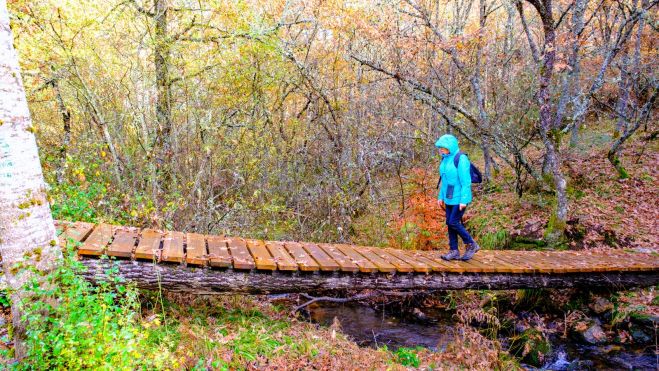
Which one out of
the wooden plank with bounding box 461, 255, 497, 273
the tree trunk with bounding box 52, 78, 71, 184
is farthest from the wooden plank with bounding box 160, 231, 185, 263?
the wooden plank with bounding box 461, 255, 497, 273

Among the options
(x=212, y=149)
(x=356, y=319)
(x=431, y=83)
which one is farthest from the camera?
(x=431, y=83)

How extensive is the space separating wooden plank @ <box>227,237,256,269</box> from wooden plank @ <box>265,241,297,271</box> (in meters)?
0.32

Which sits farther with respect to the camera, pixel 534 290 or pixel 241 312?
pixel 534 290

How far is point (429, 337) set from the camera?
6.28 metres

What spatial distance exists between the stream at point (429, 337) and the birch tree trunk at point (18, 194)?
159 inches

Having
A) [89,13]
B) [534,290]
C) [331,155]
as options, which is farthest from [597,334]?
[89,13]

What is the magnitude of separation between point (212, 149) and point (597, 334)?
23.8ft

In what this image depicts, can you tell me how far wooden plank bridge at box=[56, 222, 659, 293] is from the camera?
4.19m

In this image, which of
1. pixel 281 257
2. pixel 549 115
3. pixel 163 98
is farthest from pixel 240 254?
pixel 549 115

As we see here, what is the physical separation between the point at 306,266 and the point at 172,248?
1.60 m

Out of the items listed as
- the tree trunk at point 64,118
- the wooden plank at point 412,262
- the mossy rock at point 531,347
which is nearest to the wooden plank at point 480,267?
the wooden plank at point 412,262

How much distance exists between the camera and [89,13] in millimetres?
6332

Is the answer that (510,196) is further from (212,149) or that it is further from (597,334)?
(212,149)

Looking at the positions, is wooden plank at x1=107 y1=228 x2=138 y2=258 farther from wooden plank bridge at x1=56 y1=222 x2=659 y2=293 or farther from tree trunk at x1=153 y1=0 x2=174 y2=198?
tree trunk at x1=153 y1=0 x2=174 y2=198
